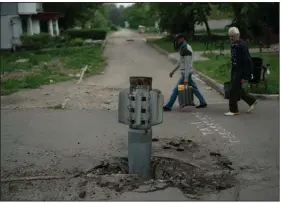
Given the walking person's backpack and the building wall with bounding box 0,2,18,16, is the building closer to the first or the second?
the building wall with bounding box 0,2,18,16

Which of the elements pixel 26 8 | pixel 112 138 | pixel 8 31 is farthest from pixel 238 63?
pixel 26 8

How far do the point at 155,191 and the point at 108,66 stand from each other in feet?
52.6

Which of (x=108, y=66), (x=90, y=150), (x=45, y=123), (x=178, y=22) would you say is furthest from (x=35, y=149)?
(x=178, y=22)

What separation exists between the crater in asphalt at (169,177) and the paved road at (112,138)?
164 millimetres

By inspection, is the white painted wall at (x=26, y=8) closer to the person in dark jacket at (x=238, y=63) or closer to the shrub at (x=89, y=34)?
the shrub at (x=89, y=34)

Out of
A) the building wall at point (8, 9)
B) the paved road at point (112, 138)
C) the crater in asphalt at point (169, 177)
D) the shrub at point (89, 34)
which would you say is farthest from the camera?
the shrub at point (89, 34)

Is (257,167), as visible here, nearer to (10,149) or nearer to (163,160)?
(163,160)

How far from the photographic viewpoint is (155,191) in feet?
15.5

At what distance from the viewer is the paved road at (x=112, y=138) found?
5379 mm

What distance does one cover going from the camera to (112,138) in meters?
7.08

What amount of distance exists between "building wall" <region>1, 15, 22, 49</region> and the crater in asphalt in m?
28.6

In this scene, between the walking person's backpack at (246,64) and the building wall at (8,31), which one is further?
the building wall at (8,31)

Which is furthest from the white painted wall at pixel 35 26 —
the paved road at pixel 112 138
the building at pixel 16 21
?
the paved road at pixel 112 138

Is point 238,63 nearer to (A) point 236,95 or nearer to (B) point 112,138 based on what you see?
(A) point 236,95
